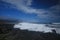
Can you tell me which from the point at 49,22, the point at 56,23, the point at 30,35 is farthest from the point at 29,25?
the point at 56,23

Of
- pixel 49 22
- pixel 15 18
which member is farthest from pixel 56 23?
pixel 15 18

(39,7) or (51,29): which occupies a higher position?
(39,7)

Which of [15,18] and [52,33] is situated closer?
[52,33]

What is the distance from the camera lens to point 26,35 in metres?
1.88

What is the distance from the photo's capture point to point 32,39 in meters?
1.88

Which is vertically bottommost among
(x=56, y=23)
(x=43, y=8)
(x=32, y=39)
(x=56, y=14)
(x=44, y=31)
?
(x=32, y=39)

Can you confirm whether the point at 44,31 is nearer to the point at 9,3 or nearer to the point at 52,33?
the point at 52,33

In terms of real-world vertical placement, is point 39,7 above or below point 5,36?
above

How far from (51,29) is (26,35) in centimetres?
46

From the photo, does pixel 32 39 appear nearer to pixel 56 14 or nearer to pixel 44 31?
pixel 44 31

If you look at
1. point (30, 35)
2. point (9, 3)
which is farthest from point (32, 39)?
point (9, 3)

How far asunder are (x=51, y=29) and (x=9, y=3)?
895 mm

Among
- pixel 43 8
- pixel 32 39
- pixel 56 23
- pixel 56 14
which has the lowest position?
pixel 32 39

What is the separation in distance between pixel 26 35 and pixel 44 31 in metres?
0.33
